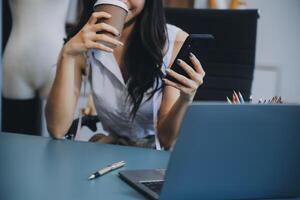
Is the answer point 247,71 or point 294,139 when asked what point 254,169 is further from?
point 247,71

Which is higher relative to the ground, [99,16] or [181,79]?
[99,16]

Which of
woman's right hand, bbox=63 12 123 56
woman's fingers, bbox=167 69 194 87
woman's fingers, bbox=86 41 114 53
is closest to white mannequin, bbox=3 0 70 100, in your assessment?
woman's right hand, bbox=63 12 123 56

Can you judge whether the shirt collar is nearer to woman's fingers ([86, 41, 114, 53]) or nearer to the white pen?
woman's fingers ([86, 41, 114, 53])

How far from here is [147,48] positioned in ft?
4.17

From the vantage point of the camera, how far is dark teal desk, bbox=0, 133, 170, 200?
0.69 m

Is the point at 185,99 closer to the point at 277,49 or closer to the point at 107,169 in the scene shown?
the point at 107,169

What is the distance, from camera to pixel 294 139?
0.63m

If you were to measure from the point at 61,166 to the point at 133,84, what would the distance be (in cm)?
48

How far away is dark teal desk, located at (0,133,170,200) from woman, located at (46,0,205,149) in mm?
185

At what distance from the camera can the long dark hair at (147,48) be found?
4.10 ft

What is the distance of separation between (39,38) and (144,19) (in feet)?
1.97

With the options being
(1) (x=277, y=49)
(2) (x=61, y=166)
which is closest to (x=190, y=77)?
(2) (x=61, y=166)

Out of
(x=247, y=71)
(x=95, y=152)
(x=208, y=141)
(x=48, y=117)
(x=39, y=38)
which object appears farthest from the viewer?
(x=39, y=38)

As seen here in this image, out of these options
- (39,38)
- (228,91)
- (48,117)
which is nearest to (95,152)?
(48,117)
